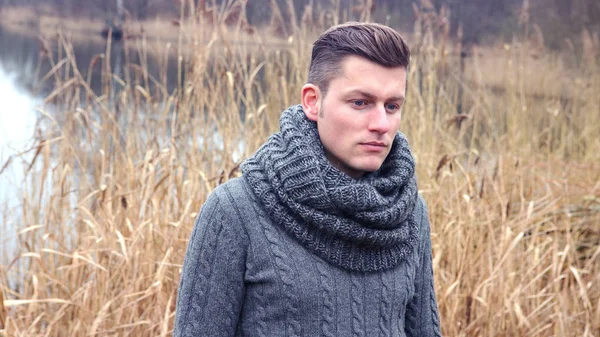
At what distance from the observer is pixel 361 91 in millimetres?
1182

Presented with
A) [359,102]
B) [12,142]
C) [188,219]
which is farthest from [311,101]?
[12,142]

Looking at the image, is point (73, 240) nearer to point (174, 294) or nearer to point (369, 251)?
point (174, 294)

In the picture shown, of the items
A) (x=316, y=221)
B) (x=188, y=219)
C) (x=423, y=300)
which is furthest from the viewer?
(x=188, y=219)

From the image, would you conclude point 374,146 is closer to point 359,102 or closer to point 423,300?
point 359,102

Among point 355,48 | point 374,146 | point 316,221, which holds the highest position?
point 355,48

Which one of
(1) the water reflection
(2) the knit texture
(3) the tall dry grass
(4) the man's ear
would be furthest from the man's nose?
(1) the water reflection

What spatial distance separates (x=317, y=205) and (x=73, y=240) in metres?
1.89

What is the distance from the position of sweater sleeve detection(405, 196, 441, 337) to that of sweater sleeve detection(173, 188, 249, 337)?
37 cm

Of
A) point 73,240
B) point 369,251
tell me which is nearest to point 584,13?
point 73,240

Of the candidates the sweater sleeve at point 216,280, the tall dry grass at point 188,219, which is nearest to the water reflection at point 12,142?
the tall dry grass at point 188,219

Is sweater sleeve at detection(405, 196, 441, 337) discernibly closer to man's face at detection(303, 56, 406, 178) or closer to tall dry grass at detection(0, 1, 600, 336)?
man's face at detection(303, 56, 406, 178)

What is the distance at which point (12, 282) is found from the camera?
2920 millimetres

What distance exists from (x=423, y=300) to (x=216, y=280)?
1.45 ft

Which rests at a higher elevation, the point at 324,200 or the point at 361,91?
the point at 361,91
